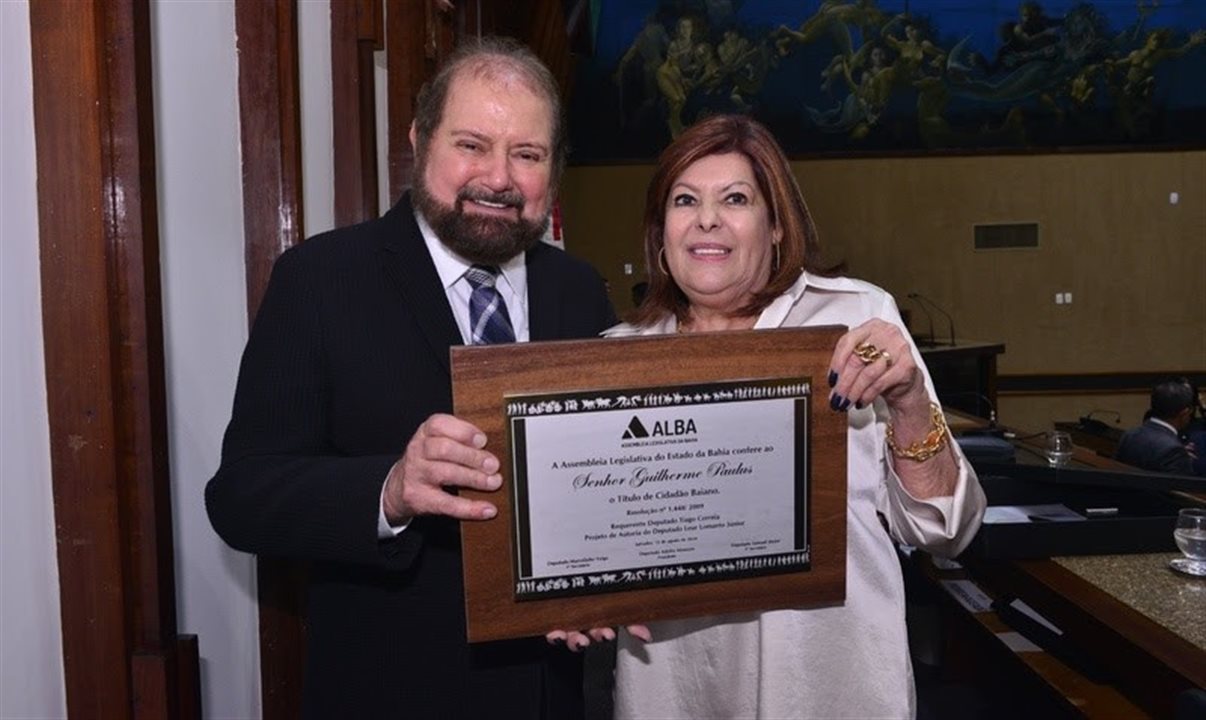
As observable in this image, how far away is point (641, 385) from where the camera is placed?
1.50 metres

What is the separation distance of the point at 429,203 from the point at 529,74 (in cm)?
28

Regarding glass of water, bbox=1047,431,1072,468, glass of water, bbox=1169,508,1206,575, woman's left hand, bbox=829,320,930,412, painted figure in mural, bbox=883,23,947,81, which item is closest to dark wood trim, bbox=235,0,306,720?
woman's left hand, bbox=829,320,930,412

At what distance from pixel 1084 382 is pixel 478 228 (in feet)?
52.6

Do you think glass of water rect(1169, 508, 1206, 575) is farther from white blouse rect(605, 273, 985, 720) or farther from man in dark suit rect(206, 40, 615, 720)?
man in dark suit rect(206, 40, 615, 720)

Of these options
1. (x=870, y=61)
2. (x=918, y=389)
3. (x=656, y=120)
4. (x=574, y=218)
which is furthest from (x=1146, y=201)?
(x=918, y=389)

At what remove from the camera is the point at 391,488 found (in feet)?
5.17

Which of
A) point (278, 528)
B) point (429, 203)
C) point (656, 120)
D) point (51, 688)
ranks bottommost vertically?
point (51, 688)

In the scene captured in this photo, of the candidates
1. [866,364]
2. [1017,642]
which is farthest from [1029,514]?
[866,364]

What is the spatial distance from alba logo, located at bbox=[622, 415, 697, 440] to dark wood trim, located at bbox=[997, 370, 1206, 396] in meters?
15.5

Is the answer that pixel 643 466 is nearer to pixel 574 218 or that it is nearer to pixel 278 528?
pixel 278 528

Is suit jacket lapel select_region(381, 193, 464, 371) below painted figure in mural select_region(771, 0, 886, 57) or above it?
below

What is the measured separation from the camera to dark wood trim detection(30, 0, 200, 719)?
147 cm

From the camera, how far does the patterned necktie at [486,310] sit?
6.24ft

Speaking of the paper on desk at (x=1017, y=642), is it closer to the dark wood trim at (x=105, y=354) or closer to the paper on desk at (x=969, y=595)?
the paper on desk at (x=969, y=595)
